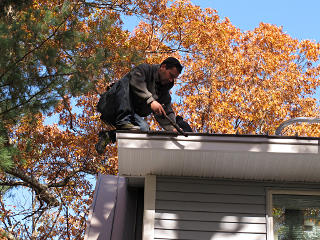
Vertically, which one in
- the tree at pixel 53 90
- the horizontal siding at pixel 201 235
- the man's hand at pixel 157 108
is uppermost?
the tree at pixel 53 90

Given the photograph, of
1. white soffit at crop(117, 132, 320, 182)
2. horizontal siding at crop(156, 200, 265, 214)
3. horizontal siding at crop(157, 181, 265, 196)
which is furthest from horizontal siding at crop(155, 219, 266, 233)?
white soffit at crop(117, 132, 320, 182)

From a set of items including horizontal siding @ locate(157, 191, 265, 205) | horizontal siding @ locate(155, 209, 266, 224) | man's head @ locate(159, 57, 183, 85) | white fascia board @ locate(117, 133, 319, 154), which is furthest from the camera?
man's head @ locate(159, 57, 183, 85)

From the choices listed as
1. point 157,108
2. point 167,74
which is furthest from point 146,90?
point 167,74

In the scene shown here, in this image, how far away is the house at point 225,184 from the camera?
4824 mm

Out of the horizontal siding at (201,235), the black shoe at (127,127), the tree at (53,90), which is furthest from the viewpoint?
the tree at (53,90)

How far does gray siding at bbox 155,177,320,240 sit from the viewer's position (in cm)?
496

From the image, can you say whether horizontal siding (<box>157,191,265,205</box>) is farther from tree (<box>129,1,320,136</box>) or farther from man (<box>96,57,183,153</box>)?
tree (<box>129,1,320,136</box>)

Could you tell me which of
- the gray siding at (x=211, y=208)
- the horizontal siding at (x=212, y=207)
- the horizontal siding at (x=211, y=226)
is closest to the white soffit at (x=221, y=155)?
the gray siding at (x=211, y=208)

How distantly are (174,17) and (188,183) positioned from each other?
13924mm

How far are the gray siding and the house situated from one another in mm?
11

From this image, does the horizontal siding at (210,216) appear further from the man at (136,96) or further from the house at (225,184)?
the man at (136,96)

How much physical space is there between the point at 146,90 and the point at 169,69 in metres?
0.44

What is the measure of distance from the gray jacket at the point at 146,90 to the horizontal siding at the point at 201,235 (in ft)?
4.89

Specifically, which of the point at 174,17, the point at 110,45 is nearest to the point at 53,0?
the point at 110,45
